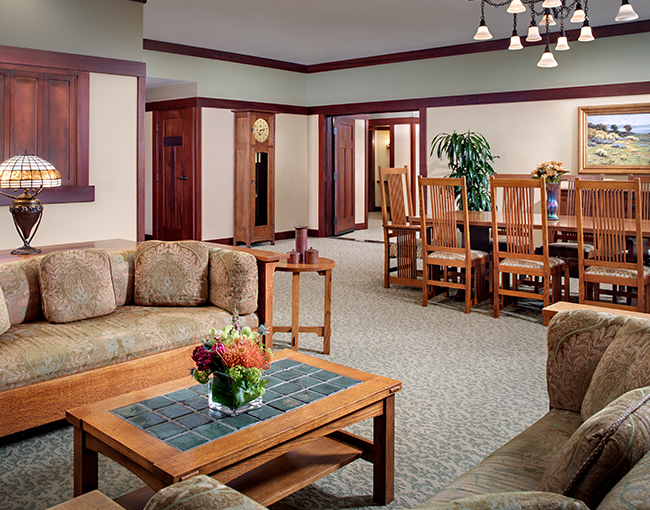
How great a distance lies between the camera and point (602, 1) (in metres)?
6.19

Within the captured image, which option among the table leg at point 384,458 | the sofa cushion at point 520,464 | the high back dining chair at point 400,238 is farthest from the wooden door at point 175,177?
the sofa cushion at point 520,464

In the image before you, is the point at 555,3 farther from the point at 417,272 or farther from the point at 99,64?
the point at 99,64

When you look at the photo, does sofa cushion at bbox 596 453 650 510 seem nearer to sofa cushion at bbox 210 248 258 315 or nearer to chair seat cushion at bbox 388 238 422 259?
sofa cushion at bbox 210 248 258 315

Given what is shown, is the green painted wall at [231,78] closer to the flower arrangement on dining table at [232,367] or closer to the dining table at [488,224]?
the dining table at [488,224]

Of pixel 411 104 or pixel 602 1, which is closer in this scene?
pixel 602 1

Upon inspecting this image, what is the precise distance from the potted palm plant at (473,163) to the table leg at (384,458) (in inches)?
231

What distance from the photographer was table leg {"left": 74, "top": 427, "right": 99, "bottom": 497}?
6.66ft

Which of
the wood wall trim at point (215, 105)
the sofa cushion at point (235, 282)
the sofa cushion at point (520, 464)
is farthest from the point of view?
the wood wall trim at point (215, 105)

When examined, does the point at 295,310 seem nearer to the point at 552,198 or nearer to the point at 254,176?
the point at 552,198

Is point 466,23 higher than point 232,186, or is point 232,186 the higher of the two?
point 466,23

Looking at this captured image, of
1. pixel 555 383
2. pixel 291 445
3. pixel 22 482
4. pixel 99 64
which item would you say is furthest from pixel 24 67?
pixel 555 383

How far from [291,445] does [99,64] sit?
4.62 meters

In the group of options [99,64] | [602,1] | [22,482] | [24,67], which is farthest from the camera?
[602,1]

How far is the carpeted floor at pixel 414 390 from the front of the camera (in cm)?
239
